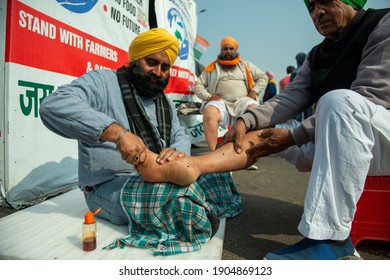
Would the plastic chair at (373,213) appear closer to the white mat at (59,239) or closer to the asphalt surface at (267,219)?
the asphalt surface at (267,219)

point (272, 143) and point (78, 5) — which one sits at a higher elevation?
point (78, 5)

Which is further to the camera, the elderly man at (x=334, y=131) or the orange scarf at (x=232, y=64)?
the orange scarf at (x=232, y=64)

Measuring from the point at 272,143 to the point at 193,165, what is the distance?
1.40ft

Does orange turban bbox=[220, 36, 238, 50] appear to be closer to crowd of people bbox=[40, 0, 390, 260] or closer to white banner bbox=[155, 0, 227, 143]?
white banner bbox=[155, 0, 227, 143]

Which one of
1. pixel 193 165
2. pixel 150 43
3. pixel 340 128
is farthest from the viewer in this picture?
pixel 150 43

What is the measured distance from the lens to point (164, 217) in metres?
1.35

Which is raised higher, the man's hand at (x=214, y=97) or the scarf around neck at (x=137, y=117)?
the man's hand at (x=214, y=97)

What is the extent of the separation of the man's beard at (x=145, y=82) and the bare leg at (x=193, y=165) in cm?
53

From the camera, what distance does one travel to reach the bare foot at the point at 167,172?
51.1 inches

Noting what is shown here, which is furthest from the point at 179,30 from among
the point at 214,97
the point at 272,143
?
the point at 272,143

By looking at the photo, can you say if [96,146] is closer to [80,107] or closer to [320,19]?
[80,107]

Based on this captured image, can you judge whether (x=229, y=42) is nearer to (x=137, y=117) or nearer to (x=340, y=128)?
(x=137, y=117)

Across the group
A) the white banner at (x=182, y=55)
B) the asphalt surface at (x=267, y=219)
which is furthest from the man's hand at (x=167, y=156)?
the white banner at (x=182, y=55)
